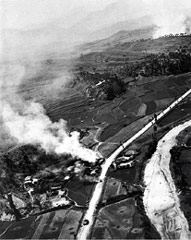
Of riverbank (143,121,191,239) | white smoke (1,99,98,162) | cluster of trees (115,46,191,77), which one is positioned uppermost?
cluster of trees (115,46,191,77)

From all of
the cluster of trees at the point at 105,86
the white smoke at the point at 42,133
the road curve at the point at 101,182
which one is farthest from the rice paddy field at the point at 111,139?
the white smoke at the point at 42,133

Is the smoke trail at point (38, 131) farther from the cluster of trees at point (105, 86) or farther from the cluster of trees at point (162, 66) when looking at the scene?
the cluster of trees at point (162, 66)

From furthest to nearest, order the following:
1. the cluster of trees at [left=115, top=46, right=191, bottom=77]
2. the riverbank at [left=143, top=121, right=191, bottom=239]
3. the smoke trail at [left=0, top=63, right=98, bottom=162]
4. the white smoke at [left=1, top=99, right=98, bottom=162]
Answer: the cluster of trees at [left=115, top=46, right=191, bottom=77]
the smoke trail at [left=0, top=63, right=98, bottom=162]
the white smoke at [left=1, top=99, right=98, bottom=162]
the riverbank at [left=143, top=121, right=191, bottom=239]

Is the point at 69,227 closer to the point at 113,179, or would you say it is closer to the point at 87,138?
the point at 113,179

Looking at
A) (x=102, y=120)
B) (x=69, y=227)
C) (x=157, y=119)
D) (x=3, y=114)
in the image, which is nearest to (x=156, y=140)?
(x=157, y=119)

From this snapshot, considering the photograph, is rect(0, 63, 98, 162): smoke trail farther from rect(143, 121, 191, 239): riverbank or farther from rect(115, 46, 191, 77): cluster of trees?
rect(115, 46, 191, 77): cluster of trees

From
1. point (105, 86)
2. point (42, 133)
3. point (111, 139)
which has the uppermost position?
point (105, 86)

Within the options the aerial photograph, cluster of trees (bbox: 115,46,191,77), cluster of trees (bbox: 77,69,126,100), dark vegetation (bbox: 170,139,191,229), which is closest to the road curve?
the aerial photograph

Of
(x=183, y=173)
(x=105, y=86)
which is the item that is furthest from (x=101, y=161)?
(x=105, y=86)

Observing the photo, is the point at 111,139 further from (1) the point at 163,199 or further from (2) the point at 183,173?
(1) the point at 163,199
